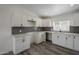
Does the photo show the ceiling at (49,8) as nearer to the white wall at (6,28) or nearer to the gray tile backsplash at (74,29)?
the white wall at (6,28)

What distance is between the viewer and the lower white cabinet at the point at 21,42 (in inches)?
42.9

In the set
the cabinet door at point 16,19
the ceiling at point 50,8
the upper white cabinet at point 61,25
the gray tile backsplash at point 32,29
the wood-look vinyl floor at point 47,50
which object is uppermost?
the ceiling at point 50,8

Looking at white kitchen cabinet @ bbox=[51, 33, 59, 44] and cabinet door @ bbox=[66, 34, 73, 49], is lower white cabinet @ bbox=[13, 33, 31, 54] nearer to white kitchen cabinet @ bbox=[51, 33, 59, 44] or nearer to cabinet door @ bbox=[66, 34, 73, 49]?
white kitchen cabinet @ bbox=[51, 33, 59, 44]

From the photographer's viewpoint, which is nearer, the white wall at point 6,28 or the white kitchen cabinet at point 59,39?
the white wall at point 6,28

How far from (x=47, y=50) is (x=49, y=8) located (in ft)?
2.32

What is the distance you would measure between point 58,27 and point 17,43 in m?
0.74

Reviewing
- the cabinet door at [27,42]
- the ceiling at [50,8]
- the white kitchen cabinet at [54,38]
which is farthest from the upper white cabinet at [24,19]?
the white kitchen cabinet at [54,38]

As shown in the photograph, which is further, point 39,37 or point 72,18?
point 39,37

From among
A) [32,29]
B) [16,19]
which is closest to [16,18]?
→ [16,19]

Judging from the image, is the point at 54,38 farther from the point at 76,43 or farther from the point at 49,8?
the point at 49,8

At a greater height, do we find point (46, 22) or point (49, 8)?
point (49, 8)

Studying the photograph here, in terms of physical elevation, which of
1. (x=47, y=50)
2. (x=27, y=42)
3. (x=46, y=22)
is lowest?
(x=47, y=50)

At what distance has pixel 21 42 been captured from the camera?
45.0 inches

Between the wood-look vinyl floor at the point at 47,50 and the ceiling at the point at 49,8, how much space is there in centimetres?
54
